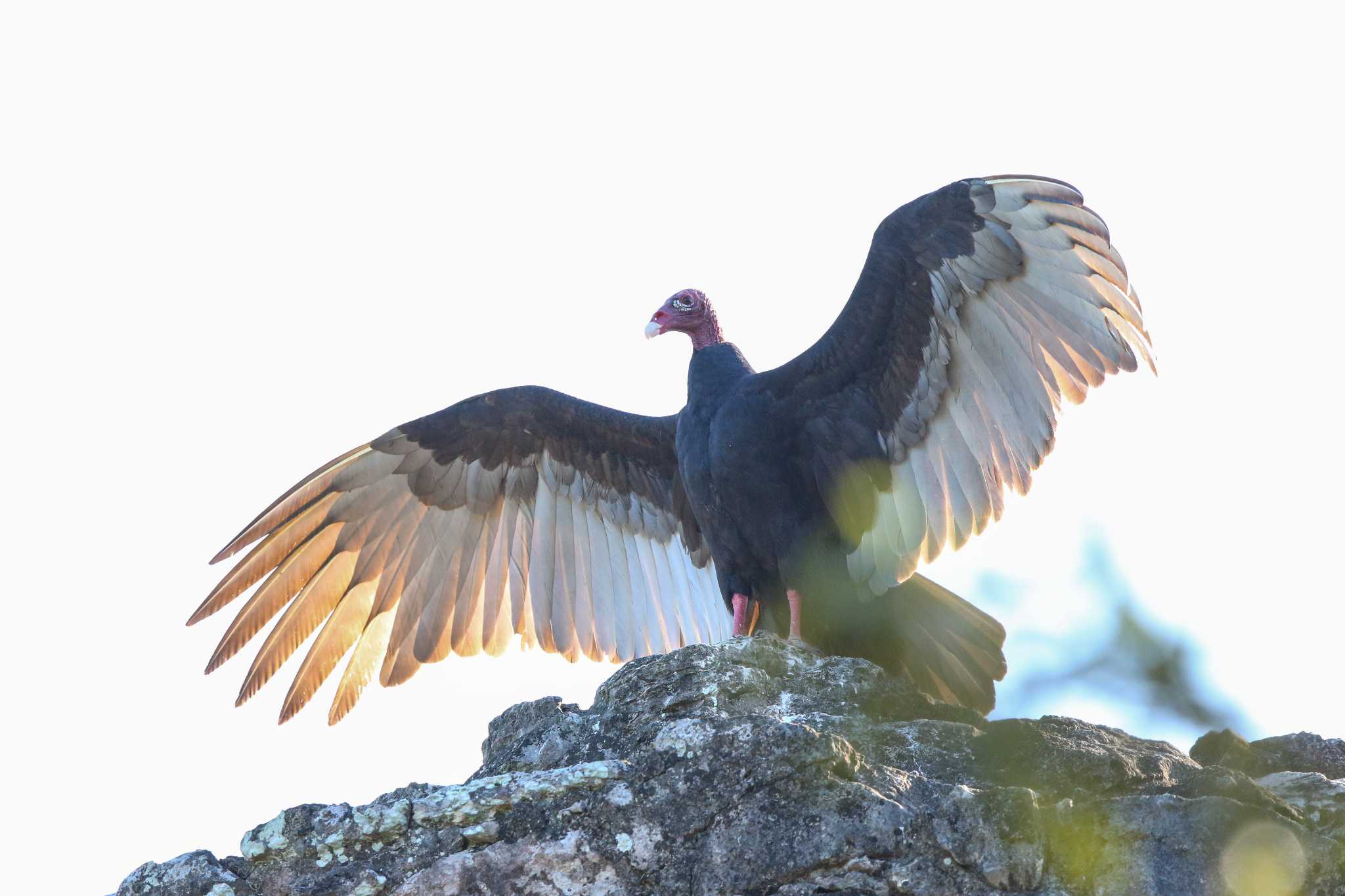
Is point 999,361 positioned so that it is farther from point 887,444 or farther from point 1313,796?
point 1313,796

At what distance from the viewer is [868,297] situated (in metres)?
6.23

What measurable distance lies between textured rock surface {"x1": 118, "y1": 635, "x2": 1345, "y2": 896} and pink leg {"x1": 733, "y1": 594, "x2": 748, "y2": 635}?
8.11 feet

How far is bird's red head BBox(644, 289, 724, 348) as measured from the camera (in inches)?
283

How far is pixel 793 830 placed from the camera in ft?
11.8

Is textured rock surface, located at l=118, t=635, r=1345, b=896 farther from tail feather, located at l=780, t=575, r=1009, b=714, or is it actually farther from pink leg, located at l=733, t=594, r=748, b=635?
pink leg, located at l=733, t=594, r=748, b=635

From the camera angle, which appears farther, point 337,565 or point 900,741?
point 337,565

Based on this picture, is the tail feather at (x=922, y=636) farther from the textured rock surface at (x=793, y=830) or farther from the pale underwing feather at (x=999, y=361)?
the textured rock surface at (x=793, y=830)

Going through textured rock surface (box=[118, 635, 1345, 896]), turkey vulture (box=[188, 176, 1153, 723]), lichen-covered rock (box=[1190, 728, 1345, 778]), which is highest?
turkey vulture (box=[188, 176, 1153, 723])

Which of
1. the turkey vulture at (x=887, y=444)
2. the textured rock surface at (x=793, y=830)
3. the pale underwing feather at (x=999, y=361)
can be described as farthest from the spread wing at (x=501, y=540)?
the textured rock surface at (x=793, y=830)

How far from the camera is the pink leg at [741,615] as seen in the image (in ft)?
21.3

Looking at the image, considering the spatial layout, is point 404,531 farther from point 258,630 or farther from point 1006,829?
point 1006,829

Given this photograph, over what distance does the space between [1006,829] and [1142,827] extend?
318 millimetres

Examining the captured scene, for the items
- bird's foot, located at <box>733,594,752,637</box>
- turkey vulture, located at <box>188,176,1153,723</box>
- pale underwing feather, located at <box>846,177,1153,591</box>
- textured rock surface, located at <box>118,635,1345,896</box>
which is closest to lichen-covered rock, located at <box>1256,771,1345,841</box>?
textured rock surface, located at <box>118,635,1345,896</box>

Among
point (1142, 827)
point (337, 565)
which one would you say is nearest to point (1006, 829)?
point (1142, 827)
